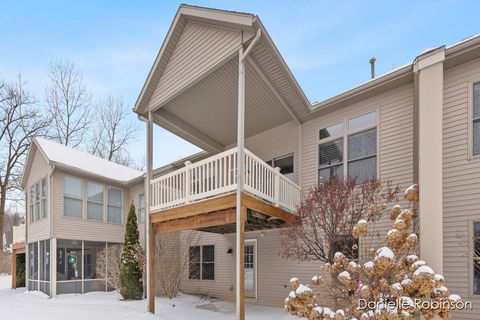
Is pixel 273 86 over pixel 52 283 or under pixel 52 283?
over

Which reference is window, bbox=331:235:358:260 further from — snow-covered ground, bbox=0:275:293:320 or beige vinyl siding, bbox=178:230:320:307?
snow-covered ground, bbox=0:275:293:320

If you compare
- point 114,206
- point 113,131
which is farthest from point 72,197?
point 113,131

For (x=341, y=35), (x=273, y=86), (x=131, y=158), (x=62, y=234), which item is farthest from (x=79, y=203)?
(x=131, y=158)

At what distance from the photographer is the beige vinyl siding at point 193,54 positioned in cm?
731

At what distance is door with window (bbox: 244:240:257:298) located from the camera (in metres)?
10.6

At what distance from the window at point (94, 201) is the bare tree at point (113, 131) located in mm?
13485

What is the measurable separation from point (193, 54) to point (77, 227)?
9710 mm

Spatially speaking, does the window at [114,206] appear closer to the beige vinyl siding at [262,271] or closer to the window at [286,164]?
the beige vinyl siding at [262,271]

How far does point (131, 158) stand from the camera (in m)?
30.5

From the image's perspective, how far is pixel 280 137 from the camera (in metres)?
10.5

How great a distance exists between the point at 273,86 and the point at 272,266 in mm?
5207

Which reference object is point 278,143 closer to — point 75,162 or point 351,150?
point 351,150

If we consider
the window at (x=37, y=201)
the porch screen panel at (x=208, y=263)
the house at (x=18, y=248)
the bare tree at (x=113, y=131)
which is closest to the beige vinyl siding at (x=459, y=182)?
the porch screen panel at (x=208, y=263)

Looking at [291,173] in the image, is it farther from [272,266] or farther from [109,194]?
[109,194]
